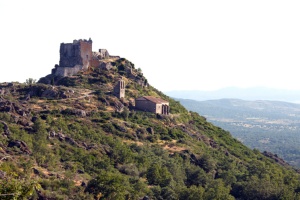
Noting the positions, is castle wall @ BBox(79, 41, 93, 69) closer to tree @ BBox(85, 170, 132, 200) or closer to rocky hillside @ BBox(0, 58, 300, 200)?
rocky hillside @ BBox(0, 58, 300, 200)

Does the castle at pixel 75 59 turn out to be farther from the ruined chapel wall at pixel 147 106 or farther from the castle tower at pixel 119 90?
the ruined chapel wall at pixel 147 106

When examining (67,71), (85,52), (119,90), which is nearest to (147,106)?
(119,90)

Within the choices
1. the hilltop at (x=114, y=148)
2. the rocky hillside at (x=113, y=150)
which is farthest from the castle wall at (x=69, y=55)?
the rocky hillside at (x=113, y=150)

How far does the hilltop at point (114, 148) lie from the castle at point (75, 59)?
834 millimetres

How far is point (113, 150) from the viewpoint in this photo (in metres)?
59.0

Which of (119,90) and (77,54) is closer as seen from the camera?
(119,90)

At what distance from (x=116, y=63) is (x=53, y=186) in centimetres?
5604

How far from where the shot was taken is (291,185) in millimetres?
61344

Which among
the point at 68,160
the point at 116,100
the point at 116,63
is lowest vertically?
the point at 68,160

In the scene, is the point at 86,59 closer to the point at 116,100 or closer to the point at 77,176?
the point at 116,100

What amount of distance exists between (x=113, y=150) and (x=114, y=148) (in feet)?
3.32

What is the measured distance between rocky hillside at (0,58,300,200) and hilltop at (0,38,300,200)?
0.12 metres

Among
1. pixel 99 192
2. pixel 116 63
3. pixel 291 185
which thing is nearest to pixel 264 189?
pixel 291 185

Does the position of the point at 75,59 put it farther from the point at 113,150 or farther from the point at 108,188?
the point at 108,188
